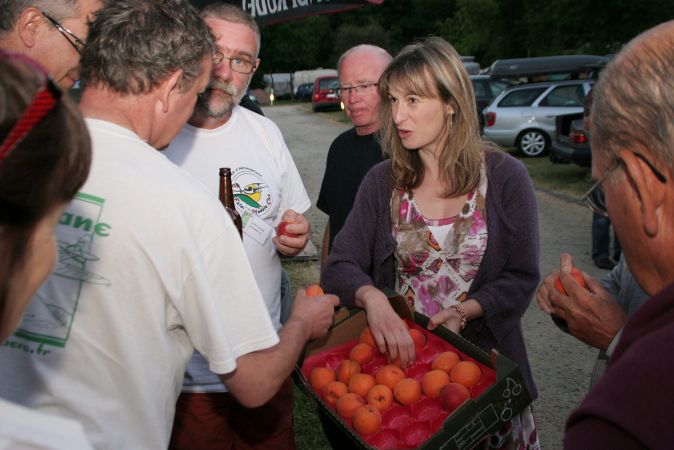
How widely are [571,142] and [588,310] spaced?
442 inches

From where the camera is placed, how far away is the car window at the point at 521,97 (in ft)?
51.7

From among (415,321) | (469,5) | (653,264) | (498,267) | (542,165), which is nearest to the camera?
(653,264)

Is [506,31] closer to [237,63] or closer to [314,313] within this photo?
[237,63]

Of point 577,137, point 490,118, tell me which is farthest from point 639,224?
point 490,118

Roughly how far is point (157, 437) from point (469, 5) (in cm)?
4173

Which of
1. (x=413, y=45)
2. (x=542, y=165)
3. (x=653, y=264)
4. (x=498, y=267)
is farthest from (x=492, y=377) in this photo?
(x=542, y=165)

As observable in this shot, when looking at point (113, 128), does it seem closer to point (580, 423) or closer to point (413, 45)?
point (580, 423)

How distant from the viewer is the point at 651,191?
1.26 m

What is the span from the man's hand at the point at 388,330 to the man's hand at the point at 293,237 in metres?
0.51

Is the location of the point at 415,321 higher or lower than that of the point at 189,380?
higher

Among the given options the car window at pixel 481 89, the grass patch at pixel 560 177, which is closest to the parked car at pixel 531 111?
the grass patch at pixel 560 177

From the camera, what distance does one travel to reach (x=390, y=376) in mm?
2287

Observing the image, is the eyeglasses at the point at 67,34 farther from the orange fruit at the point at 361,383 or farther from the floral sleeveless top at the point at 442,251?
the orange fruit at the point at 361,383

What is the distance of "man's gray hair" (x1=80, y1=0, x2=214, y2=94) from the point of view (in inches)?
72.6
